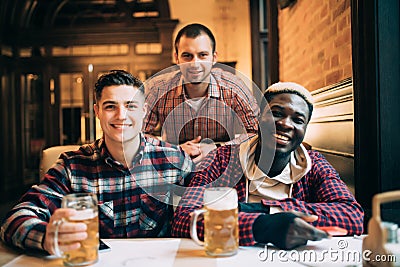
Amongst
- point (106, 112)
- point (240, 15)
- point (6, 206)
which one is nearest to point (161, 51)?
point (240, 15)

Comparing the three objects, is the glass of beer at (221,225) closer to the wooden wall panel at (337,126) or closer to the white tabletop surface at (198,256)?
the white tabletop surface at (198,256)

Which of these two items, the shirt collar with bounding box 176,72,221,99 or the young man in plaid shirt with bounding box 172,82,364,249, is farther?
the shirt collar with bounding box 176,72,221,99

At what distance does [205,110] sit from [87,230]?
98cm

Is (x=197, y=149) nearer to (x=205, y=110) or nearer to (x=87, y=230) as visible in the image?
(x=205, y=110)

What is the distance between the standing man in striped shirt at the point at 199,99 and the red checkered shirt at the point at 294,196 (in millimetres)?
334

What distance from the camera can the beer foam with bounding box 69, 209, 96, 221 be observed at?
963 mm

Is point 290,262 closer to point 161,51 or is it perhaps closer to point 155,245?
point 155,245

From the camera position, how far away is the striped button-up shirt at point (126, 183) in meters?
1.39

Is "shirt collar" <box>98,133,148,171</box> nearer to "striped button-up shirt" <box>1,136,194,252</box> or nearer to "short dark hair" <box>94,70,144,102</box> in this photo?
"striped button-up shirt" <box>1,136,194,252</box>

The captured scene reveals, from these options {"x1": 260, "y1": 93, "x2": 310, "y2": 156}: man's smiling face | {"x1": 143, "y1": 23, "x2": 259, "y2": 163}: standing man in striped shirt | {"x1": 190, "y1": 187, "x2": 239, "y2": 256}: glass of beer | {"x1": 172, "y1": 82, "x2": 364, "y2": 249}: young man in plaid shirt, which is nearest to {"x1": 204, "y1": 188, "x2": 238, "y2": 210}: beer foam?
{"x1": 190, "y1": 187, "x2": 239, "y2": 256}: glass of beer

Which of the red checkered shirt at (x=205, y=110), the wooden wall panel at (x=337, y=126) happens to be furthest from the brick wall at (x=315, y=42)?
the red checkered shirt at (x=205, y=110)

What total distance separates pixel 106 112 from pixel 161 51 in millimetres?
4249

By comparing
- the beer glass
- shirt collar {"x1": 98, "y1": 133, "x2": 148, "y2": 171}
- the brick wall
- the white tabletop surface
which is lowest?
the white tabletop surface

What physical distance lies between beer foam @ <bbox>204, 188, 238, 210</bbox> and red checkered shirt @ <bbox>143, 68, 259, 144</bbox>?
0.81 metres
